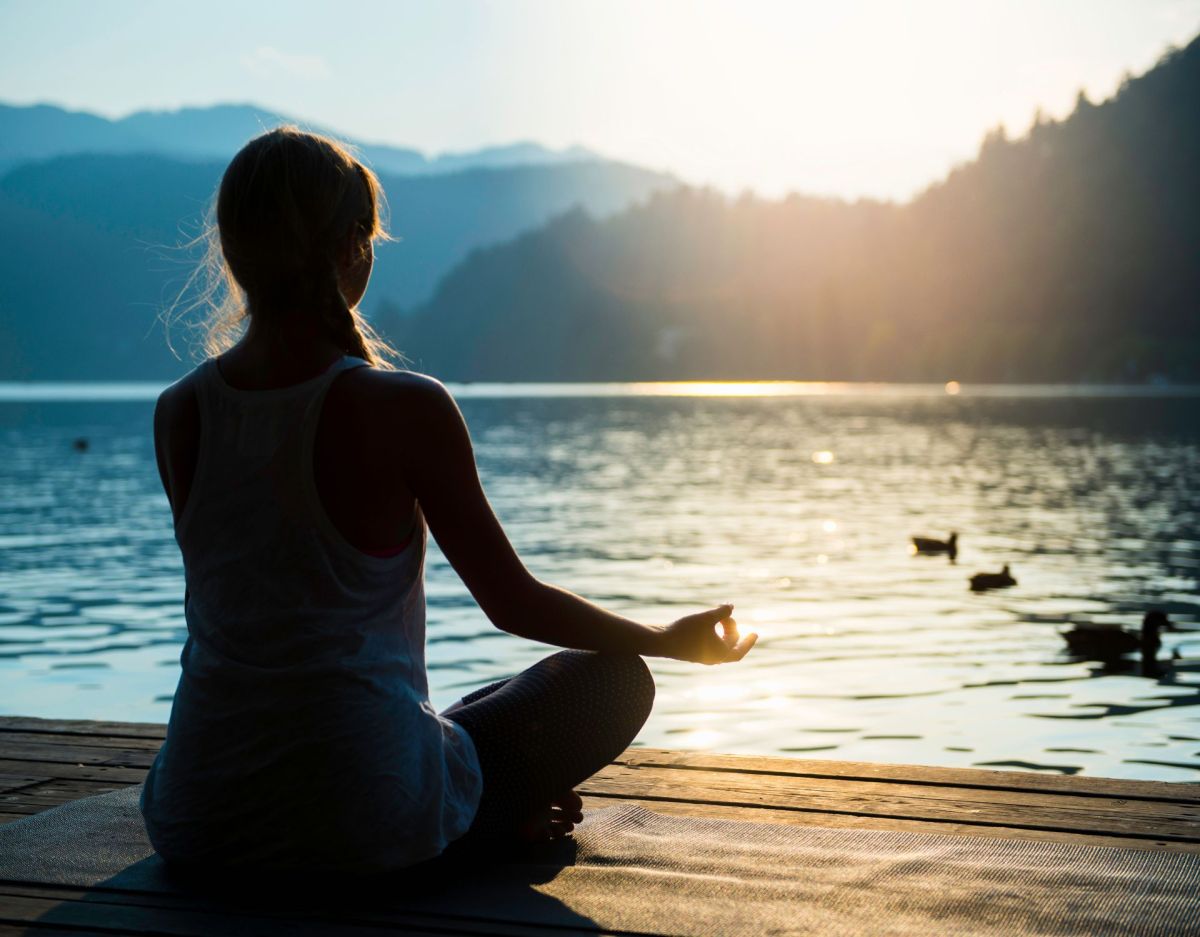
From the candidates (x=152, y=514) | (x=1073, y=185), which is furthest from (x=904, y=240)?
(x=152, y=514)

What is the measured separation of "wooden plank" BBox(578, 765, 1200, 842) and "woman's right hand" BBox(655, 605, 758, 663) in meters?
1.15

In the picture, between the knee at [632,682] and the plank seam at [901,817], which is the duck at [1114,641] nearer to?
the plank seam at [901,817]

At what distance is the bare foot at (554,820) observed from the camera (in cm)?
361

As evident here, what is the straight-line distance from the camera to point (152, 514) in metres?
29.5

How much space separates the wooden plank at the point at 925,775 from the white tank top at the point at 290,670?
75.7 inches

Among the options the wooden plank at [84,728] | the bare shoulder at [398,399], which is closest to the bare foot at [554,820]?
the bare shoulder at [398,399]

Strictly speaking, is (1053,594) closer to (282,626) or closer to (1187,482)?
(282,626)

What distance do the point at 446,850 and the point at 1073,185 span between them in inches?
7062

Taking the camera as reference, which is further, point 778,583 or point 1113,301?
point 1113,301

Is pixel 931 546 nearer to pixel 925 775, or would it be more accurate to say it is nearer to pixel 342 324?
pixel 925 775

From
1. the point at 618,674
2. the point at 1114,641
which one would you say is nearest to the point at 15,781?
the point at 618,674

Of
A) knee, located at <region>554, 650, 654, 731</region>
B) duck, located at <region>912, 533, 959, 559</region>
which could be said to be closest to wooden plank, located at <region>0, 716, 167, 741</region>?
knee, located at <region>554, 650, 654, 731</region>

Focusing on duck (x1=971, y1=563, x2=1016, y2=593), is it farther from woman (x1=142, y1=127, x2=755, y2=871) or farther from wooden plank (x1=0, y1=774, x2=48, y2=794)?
woman (x1=142, y1=127, x2=755, y2=871)

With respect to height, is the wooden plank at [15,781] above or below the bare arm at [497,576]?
below
